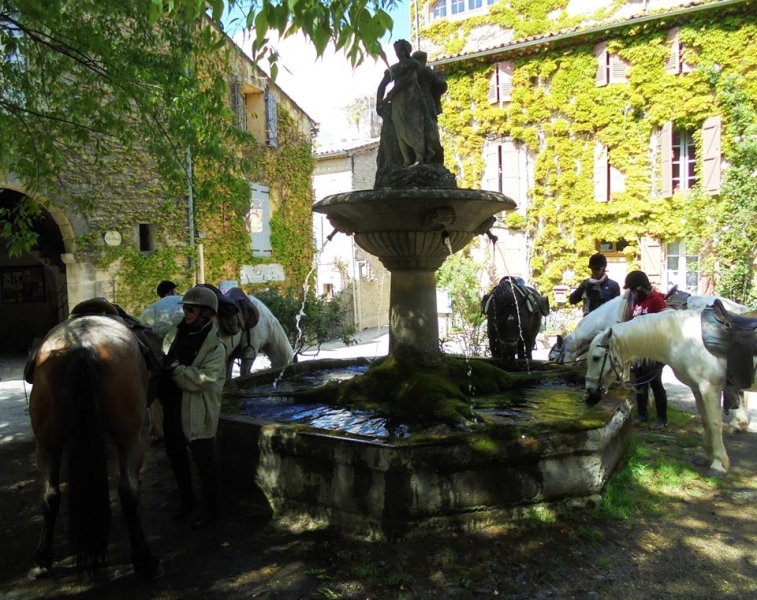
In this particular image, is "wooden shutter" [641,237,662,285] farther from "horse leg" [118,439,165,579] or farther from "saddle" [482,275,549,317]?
"horse leg" [118,439,165,579]

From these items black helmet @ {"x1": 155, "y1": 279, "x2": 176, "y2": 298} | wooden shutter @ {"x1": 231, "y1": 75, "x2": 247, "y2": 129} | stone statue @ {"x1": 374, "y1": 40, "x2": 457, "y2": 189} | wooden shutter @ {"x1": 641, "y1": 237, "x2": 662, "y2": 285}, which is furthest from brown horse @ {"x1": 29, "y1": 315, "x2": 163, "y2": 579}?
wooden shutter @ {"x1": 641, "y1": 237, "x2": 662, "y2": 285}

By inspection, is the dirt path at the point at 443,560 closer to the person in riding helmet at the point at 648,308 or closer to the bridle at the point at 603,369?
the bridle at the point at 603,369

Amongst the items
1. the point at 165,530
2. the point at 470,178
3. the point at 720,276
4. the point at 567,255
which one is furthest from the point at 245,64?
the point at 165,530

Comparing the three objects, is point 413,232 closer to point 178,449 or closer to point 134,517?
point 178,449

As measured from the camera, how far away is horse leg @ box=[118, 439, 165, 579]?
3467 mm

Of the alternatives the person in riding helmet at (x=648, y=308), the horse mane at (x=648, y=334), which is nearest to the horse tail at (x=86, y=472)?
the horse mane at (x=648, y=334)

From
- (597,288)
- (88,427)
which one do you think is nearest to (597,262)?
(597,288)

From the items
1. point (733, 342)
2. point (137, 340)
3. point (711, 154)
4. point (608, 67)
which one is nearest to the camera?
point (137, 340)

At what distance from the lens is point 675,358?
17.1 ft

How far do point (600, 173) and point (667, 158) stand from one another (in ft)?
6.10

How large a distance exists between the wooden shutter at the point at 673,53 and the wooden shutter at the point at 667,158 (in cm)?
150

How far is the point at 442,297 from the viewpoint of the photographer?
19.4 metres

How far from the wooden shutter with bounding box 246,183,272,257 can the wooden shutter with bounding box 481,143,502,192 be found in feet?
23.7

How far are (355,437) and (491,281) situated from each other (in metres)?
14.5
